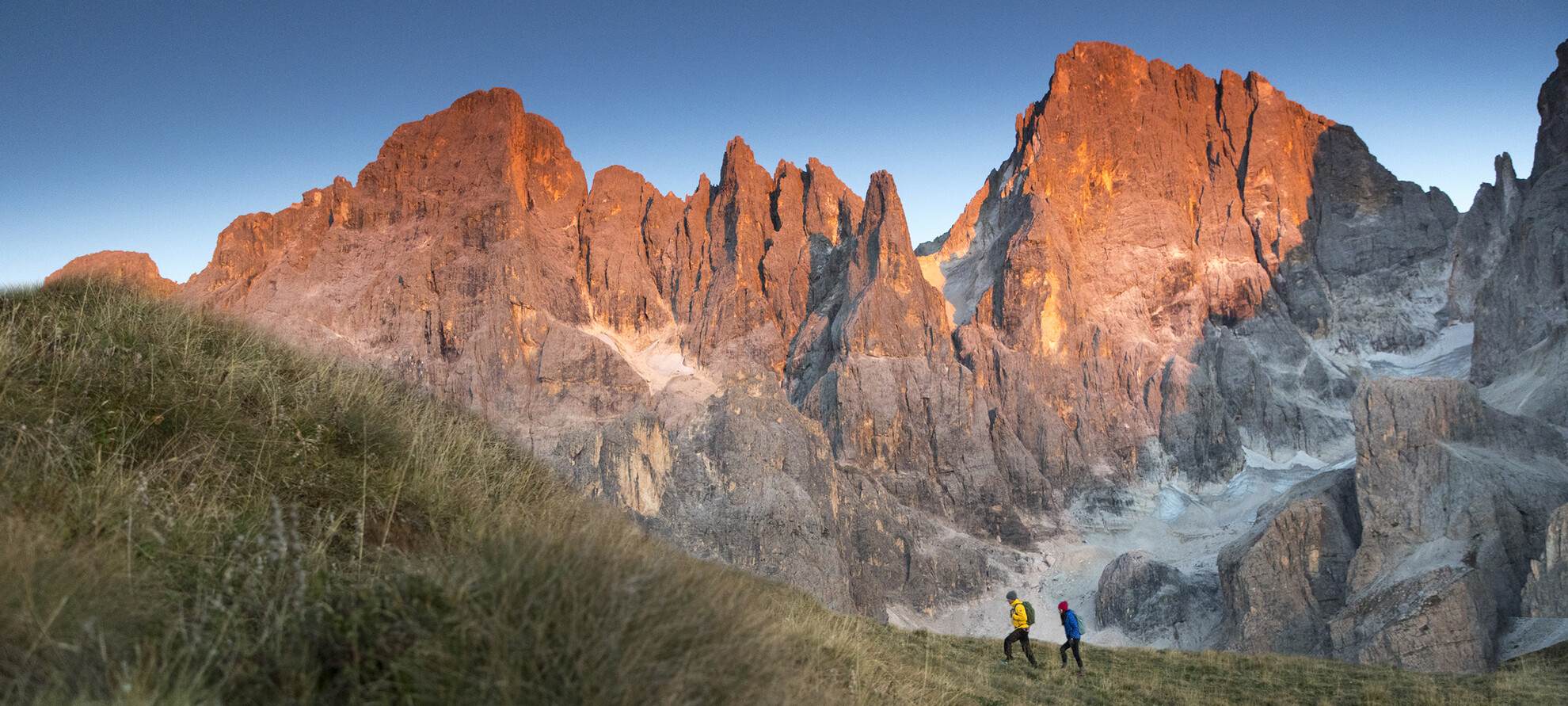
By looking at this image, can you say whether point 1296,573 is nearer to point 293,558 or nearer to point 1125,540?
point 1125,540

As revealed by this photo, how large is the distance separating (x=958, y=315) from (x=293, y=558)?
114 metres

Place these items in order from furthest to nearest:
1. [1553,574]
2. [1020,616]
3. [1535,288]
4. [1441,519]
→ 1. [1535,288]
2. [1441,519]
3. [1553,574]
4. [1020,616]

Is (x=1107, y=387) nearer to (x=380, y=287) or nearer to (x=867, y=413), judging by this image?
(x=867, y=413)

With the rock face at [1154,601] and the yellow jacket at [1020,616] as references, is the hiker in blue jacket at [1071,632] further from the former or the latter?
the rock face at [1154,601]

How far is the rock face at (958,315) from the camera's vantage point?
7700 cm

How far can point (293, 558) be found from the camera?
4074 millimetres

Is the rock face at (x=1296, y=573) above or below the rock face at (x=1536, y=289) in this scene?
below

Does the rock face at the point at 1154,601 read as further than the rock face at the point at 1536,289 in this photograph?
No

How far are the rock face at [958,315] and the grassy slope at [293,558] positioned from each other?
63868 millimetres

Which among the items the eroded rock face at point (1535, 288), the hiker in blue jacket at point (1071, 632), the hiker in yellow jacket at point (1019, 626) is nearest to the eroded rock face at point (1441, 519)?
the eroded rock face at point (1535, 288)

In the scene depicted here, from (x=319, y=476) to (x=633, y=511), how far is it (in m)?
71.0

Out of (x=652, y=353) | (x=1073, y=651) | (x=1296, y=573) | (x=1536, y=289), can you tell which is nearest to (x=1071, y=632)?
(x=1073, y=651)

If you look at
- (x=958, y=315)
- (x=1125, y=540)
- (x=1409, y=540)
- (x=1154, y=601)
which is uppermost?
(x=958, y=315)

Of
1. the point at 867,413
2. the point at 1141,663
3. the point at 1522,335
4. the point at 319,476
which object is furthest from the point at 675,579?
the point at 1522,335
